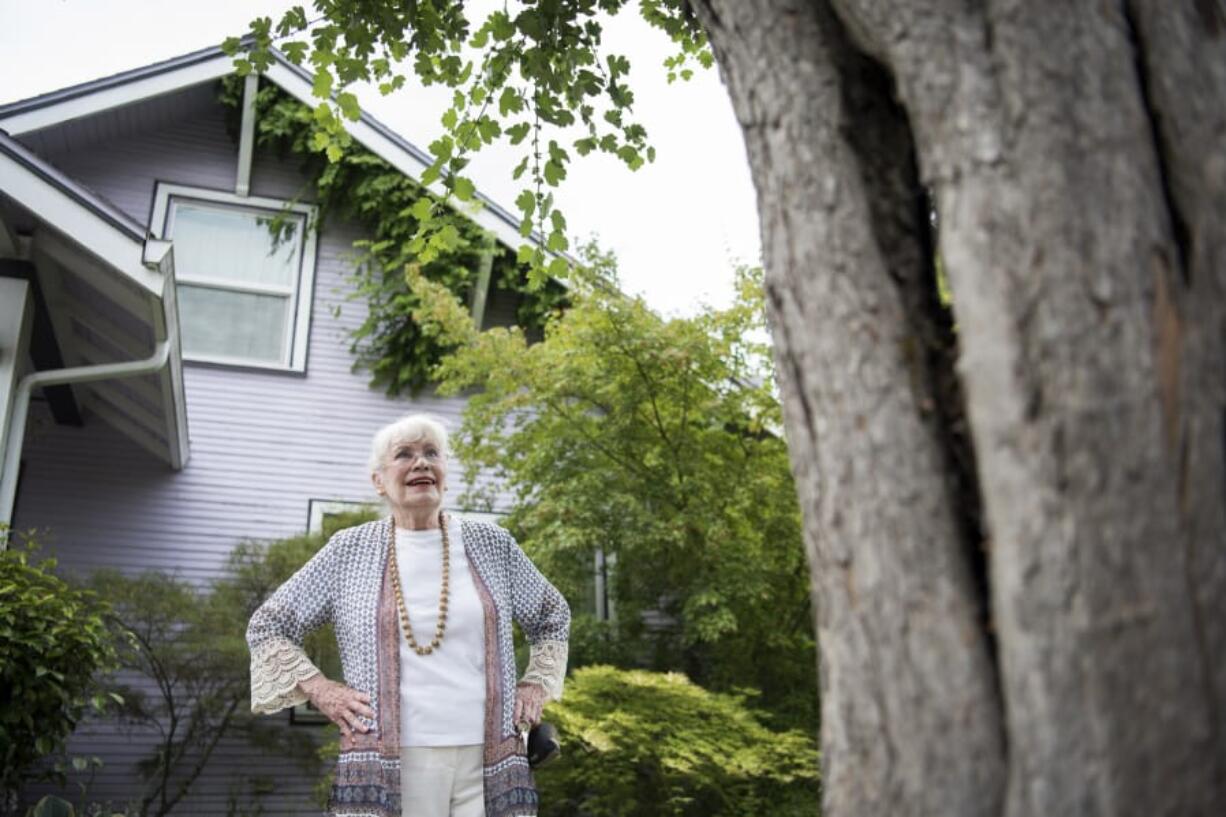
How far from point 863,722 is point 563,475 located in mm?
6391

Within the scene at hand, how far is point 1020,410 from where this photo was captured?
1218 millimetres

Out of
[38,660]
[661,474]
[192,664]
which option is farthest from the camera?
[661,474]

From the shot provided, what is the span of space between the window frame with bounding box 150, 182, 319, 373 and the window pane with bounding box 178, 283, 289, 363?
0.17 feet

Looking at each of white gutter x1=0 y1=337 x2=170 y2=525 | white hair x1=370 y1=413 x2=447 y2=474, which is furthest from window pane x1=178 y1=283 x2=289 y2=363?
white hair x1=370 y1=413 x2=447 y2=474

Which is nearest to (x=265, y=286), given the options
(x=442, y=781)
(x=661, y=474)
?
(x=661, y=474)

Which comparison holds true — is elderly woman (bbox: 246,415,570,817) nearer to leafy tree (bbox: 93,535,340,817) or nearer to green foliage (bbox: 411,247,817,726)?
green foliage (bbox: 411,247,817,726)

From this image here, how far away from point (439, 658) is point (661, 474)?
470 centimetres

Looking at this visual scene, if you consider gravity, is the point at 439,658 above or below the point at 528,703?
above

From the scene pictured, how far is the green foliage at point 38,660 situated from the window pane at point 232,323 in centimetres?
396

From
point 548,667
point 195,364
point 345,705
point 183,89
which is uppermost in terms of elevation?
point 183,89

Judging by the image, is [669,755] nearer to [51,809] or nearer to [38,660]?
[51,809]

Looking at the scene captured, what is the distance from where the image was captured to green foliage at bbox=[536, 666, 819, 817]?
6312 mm

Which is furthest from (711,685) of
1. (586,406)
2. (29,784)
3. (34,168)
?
(34,168)

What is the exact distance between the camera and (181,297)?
946 centimetres
